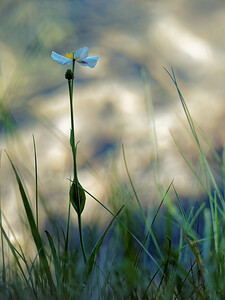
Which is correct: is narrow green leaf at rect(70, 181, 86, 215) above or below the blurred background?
below

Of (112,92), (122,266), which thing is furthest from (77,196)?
(112,92)

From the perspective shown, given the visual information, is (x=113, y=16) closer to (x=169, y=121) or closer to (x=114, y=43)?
(x=114, y=43)

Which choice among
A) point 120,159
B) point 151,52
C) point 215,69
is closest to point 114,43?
point 151,52

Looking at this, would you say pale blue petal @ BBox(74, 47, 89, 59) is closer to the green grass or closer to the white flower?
the white flower

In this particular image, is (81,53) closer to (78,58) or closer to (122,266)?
(78,58)

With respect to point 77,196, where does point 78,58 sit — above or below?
above

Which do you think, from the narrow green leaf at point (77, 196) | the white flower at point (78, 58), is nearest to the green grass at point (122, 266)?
the narrow green leaf at point (77, 196)

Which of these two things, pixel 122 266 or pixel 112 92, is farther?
pixel 112 92

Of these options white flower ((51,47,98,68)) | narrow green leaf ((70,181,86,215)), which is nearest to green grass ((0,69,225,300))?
narrow green leaf ((70,181,86,215))

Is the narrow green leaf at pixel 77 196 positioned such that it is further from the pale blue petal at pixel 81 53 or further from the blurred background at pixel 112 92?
the pale blue petal at pixel 81 53
